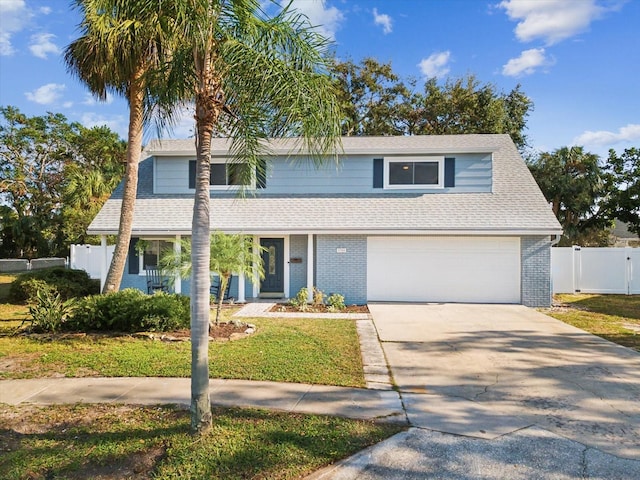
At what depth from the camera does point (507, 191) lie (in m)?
13.6

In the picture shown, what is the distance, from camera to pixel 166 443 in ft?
11.8

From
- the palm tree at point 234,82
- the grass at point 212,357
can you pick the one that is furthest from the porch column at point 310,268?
the palm tree at point 234,82

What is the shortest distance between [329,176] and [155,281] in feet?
21.8

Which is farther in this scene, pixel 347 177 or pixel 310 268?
pixel 347 177

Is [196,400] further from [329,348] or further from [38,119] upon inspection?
[38,119]

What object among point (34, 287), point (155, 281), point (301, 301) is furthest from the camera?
point (155, 281)

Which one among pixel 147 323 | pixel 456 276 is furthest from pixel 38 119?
pixel 456 276

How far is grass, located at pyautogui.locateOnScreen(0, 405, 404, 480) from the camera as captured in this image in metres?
3.21

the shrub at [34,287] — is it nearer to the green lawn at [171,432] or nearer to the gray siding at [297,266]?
the green lawn at [171,432]

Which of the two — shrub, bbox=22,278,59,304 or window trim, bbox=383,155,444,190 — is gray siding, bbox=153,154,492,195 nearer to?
window trim, bbox=383,155,444,190

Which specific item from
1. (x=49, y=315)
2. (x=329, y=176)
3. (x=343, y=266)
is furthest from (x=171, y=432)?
(x=329, y=176)

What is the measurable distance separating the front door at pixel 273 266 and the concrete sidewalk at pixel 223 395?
786 cm

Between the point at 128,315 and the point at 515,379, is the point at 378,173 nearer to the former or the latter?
the point at 128,315

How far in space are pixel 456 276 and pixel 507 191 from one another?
3.52 metres
